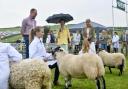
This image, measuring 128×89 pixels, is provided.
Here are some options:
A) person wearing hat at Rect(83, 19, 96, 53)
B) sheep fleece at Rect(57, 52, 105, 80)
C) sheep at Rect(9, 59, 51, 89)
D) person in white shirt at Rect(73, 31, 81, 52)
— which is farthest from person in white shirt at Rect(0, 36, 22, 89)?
person in white shirt at Rect(73, 31, 81, 52)

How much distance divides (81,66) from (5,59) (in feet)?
13.5

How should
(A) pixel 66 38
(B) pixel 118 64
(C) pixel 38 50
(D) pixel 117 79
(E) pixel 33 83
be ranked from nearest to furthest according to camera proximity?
(E) pixel 33 83 → (C) pixel 38 50 → (A) pixel 66 38 → (D) pixel 117 79 → (B) pixel 118 64

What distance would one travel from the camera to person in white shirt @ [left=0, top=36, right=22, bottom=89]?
665 cm

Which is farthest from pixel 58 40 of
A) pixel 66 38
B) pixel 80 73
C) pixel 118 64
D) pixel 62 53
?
pixel 118 64

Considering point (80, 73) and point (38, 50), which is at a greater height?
point (38, 50)

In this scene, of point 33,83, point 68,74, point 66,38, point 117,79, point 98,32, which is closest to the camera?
point 33,83

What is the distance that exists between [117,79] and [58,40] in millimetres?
3130

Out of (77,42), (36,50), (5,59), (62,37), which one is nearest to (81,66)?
(36,50)

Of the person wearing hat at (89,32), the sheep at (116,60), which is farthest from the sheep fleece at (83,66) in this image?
the sheep at (116,60)

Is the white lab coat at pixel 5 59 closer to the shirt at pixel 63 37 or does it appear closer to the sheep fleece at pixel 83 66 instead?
the sheep fleece at pixel 83 66

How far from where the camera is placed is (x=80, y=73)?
1070 cm

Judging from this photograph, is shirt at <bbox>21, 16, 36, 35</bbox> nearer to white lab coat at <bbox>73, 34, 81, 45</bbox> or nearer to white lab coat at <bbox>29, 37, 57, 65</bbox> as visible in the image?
white lab coat at <bbox>29, 37, 57, 65</bbox>

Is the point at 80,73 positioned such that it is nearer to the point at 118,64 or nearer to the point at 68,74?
the point at 68,74

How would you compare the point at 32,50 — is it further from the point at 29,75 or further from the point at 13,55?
the point at 29,75
